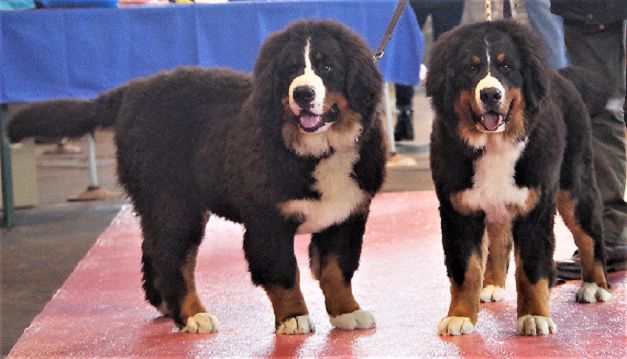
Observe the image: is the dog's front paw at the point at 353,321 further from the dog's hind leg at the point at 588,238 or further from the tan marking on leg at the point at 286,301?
the dog's hind leg at the point at 588,238

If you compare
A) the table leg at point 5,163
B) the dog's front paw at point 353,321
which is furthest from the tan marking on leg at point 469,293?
the table leg at point 5,163

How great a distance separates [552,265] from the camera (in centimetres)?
401

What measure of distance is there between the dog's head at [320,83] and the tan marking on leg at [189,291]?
2.35ft

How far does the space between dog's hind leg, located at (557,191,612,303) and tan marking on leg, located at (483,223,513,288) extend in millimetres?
265

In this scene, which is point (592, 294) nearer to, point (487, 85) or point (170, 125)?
point (487, 85)

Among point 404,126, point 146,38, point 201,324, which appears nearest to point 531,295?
point 201,324

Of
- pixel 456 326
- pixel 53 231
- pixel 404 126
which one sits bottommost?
pixel 404 126

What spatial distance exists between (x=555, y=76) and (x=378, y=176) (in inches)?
34.4

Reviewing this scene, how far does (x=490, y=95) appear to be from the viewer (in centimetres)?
360

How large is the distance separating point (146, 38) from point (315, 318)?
10.1 ft

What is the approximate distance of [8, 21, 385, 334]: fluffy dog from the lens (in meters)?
3.86

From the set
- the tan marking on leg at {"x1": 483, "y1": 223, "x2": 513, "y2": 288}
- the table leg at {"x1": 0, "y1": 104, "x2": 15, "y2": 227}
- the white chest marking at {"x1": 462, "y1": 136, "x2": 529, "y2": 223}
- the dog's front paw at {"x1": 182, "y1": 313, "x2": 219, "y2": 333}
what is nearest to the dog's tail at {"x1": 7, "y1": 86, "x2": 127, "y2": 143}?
the dog's front paw at {"x1": 182, "y1": 313, "x2": 219, "y2": 333}

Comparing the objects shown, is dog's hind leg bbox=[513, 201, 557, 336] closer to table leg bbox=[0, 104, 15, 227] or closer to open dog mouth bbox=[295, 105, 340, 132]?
open dog mouth bbox=[295, 105, 340, 132]

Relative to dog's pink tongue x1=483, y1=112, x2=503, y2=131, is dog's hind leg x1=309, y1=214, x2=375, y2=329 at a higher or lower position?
lower
